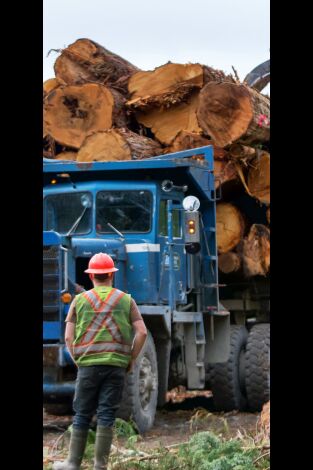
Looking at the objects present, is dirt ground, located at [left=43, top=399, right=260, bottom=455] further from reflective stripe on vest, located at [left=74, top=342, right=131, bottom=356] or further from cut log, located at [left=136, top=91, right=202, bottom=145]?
cut log, located at [left=136, top=91, right=202, bottom=145]

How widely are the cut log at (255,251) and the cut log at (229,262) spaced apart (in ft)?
0.46

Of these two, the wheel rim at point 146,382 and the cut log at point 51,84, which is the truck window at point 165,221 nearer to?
the wheel rim at point 146,382

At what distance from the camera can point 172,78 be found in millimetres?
13156

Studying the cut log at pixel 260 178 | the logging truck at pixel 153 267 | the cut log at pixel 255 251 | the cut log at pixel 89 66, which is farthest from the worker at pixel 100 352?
the cut log at pixel 89 66

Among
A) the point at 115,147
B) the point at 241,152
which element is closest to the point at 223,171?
the point at 241,152

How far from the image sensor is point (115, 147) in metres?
12.7

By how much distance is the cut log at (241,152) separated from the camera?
1289 centimetres

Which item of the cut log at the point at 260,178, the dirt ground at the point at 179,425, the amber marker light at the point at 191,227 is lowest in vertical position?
the dirt ground at the point at 179,425

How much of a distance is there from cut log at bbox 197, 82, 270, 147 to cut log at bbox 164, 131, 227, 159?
0.88 feet

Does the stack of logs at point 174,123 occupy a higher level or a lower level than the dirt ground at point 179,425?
higher
